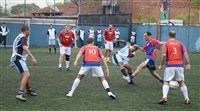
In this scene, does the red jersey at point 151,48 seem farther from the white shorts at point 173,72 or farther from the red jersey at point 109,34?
the red jersey at point 109,34

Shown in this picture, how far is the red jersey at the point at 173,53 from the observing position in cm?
1120

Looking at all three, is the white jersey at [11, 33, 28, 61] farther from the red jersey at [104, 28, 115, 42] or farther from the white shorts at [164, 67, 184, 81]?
the red jersey at [104, 28, 115, 42]

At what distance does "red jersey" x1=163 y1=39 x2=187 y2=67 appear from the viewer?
11.2m

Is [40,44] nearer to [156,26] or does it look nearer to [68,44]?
[156,26]

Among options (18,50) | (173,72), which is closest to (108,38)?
(18,50)

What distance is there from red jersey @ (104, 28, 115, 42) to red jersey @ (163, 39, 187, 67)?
490 inches

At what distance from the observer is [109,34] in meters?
23.9

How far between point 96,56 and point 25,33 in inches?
79.8

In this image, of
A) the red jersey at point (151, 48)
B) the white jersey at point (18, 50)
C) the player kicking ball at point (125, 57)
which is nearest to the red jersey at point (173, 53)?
the red jersey at point (151, 48)

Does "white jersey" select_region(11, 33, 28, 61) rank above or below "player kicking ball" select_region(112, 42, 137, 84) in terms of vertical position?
above

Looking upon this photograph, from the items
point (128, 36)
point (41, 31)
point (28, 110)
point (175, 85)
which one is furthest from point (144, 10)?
point (28, 110)

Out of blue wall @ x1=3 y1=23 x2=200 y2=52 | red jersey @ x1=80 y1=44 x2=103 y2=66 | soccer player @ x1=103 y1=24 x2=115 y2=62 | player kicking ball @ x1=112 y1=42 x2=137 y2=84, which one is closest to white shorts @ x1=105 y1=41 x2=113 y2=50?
soccer player @ x1=103 y1=24 x2=115 y2=62

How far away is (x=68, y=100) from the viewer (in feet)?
37.2

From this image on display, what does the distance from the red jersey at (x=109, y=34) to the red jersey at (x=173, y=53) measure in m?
12.4
